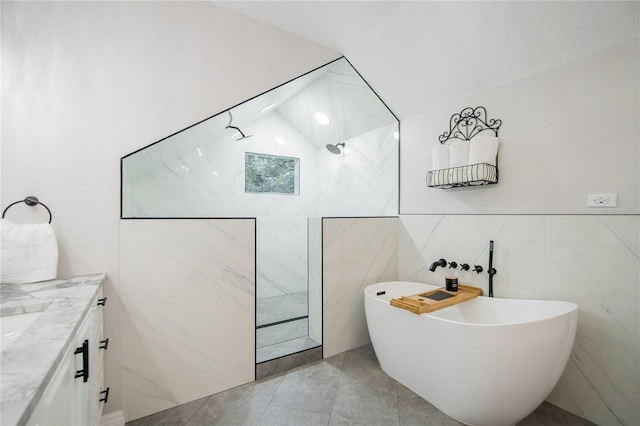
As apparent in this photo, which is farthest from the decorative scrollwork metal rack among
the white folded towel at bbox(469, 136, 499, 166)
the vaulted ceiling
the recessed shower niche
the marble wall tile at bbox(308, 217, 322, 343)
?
the marble wall tile at bbox(308, 217, 322, 343)

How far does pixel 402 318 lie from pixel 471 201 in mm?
1170

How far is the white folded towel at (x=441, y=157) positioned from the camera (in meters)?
2.36

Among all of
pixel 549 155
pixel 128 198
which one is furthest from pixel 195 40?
pixel 549 155

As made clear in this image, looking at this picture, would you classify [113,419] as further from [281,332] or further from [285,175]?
[285,175]

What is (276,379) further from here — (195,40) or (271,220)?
(195,40)

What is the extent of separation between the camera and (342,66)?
280cm

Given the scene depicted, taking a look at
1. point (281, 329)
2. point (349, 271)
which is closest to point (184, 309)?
point (281, 329)

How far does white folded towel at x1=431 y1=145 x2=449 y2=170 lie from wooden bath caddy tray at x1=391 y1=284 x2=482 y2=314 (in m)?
1.02

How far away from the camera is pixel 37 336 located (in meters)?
0.79

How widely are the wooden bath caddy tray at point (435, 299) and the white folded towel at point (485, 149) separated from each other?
3.31 ft

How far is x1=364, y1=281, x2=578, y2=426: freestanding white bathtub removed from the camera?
58.6 inches

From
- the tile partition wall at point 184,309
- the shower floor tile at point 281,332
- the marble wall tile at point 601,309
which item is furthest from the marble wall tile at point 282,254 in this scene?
the marble wall tile at point 601,309

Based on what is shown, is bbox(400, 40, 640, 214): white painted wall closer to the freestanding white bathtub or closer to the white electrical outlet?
the white electrical outlet

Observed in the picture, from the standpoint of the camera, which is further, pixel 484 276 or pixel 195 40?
pixel 484 276
